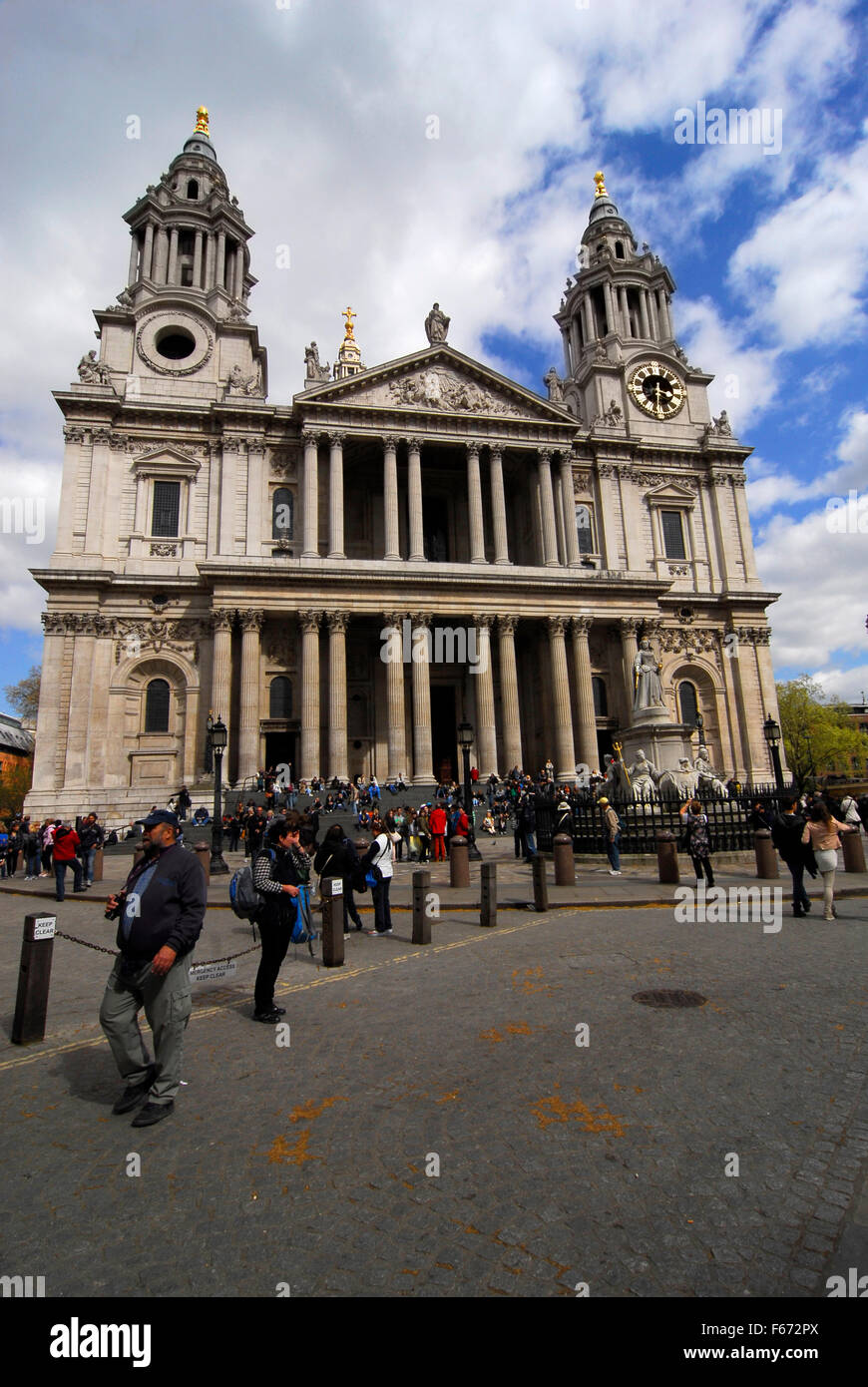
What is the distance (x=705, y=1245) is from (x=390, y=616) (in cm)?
3159

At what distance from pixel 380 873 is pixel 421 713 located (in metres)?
22.7

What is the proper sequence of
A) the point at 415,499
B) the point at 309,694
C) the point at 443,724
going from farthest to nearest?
the point at 443,724 → the point at 415,499 → the point at 309,694

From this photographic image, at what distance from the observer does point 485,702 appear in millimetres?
33938

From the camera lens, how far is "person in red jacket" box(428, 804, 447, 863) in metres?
20.9

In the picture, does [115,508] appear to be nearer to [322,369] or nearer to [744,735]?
[322,369]

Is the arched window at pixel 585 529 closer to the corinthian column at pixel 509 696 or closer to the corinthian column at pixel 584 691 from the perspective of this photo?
the corinthian column at pixel 584 691

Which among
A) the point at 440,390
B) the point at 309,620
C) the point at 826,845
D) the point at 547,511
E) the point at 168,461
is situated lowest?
the point at 826,845

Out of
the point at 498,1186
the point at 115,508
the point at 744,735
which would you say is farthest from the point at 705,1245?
the point at 744,735

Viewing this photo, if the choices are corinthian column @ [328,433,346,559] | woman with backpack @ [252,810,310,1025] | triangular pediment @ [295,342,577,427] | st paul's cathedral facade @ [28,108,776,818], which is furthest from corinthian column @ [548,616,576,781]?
woman with backpack @ [252,810,310,1025]

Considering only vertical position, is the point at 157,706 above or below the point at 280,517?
below

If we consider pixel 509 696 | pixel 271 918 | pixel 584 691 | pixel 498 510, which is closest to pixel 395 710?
pixel 509 696

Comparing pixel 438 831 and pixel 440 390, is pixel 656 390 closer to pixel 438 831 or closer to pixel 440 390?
pixel 440 390

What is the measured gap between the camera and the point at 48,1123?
4367mm

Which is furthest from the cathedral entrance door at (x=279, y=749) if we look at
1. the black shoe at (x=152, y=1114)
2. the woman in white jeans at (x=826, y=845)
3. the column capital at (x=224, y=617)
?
the black shoe at (x=152, y=1114)
